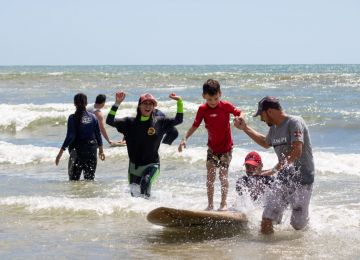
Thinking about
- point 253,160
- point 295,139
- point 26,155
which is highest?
point 295,139

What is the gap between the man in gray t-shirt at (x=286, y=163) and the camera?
6.30 meters

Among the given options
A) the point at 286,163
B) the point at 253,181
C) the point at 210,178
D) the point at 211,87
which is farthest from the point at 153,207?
the point at 286,163

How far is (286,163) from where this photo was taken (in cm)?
628

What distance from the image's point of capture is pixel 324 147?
49.6 feet

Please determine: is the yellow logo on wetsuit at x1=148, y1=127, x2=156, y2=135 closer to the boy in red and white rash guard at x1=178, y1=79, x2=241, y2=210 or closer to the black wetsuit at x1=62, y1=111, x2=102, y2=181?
the boy in red and white rash guard at x1=178, y1=79, x2=241, y2=210

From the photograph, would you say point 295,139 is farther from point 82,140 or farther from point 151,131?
point 82,140

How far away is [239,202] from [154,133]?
131 centimetres

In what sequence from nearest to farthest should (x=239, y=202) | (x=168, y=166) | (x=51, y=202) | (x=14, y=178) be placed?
(x=239, y=202) → (x=51, y=202) → (x=14, y=178) → (x=168, y=166)

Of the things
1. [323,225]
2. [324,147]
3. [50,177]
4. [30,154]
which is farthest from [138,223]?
[324,147]

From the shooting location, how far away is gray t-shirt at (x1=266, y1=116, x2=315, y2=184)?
6.31 m

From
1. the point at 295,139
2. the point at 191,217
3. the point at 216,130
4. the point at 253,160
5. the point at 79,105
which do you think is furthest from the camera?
the point at 79,105

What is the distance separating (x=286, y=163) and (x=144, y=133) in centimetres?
215

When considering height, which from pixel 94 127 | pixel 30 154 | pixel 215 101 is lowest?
pixel 30 154

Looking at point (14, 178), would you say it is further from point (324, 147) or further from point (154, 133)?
point (324, 147)
